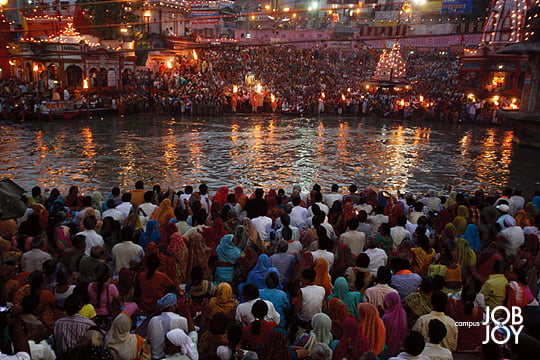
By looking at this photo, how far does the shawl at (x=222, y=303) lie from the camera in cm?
525

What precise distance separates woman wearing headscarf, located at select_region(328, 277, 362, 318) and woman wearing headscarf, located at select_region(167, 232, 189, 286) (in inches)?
92.8

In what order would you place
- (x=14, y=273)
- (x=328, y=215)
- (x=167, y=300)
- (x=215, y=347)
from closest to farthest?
(x=215, y=347)
(x=167, y=300)
(x=14, y=273)
(x=328, y=215)

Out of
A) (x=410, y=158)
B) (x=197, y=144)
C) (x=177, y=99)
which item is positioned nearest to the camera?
(x=410, y=158)

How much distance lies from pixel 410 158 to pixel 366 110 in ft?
53.7

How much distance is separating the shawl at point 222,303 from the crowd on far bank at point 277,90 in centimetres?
2643

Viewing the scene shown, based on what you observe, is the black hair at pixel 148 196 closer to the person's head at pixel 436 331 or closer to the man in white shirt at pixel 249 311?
the man in white shirt at pixel 249 311

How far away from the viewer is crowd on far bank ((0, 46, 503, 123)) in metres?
31.5

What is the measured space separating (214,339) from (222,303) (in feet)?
2.54

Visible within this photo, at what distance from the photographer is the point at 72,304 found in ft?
15.1

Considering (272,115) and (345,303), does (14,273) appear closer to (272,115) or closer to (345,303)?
(345,303)

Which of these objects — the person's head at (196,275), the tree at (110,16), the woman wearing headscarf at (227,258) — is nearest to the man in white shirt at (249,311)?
the person's head at (196,275)

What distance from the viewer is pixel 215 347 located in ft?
14.8

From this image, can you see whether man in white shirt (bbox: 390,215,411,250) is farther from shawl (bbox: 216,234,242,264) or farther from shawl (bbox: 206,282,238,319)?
shawl (bbox: 206,282,238,319)

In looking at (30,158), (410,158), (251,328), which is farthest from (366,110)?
(251,328)
